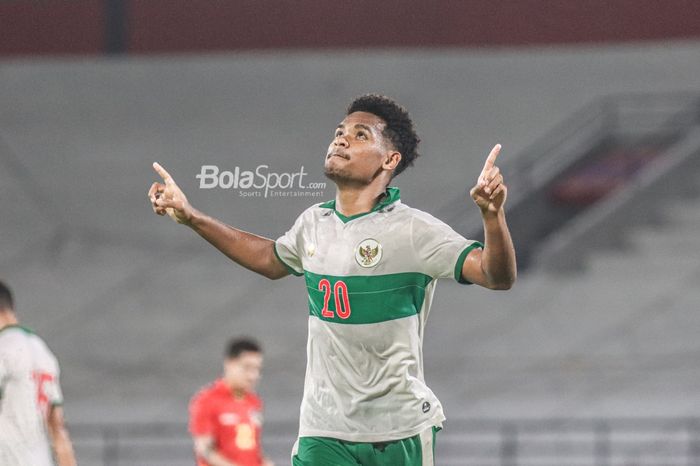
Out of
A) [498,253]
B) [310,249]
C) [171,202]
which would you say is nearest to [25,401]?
[171,202]

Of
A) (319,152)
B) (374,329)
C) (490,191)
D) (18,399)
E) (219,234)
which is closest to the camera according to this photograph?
(490,191)

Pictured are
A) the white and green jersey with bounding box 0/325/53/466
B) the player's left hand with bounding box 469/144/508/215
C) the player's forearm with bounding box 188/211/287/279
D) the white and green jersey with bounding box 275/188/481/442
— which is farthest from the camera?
the white and green jersey with bounding box 0/325/53/466

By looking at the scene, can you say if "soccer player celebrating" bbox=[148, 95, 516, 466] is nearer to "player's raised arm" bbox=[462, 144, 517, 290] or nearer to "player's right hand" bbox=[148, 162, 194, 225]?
"player's raised arm" bbox=[462, 144, 517, 290]

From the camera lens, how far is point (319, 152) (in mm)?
14180

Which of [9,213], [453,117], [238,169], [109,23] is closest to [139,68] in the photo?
[109,23]

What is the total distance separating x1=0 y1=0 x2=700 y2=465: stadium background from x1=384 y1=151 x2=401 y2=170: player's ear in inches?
358

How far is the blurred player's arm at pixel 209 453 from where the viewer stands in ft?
27.9

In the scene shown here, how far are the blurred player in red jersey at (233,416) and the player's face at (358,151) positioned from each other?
165 inches

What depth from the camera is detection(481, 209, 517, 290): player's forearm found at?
165 inches

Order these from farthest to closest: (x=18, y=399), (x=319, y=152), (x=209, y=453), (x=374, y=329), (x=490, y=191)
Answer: (x=319, y=152) → (x=209, y=453) → (x=18, y=399) → (x=374, y=329) → (x=490, y=191)

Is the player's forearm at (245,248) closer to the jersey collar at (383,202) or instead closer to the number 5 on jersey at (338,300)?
the jersey collar at (383,202)

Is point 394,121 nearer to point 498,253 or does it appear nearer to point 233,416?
point 498,253

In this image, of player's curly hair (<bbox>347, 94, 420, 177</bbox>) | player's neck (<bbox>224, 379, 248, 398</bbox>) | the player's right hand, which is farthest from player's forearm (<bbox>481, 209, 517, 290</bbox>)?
player's neck (<bbox>224, 379, 248, 398</bbox>)

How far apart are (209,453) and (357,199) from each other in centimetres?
417
